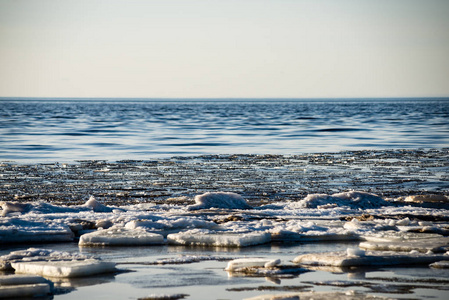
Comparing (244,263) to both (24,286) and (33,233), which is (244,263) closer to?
(24,286)

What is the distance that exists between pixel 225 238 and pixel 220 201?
340 cm

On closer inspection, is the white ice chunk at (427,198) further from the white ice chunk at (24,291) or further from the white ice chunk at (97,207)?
the white ice chunk at (24,291)

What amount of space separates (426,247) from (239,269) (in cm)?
239

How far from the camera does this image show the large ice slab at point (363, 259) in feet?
22.5

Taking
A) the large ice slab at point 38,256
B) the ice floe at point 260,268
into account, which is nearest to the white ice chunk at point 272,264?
the ice floe at point 260,268

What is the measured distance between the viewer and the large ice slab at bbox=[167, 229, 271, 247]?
26.4ft

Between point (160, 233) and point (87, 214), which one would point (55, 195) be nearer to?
point (87, 214)

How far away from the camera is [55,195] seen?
1323cm

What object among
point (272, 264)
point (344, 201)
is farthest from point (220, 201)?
point (272, 264)

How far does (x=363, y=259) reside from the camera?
22.7ft

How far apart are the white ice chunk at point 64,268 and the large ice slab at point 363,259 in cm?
207

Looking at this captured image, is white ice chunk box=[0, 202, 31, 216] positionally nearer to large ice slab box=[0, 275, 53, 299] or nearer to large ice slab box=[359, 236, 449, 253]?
large ice slab box=[0, 275, 53, 299]

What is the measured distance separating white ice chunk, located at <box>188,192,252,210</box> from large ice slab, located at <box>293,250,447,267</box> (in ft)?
13.8

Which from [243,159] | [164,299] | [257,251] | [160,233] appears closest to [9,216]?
[160,233]
